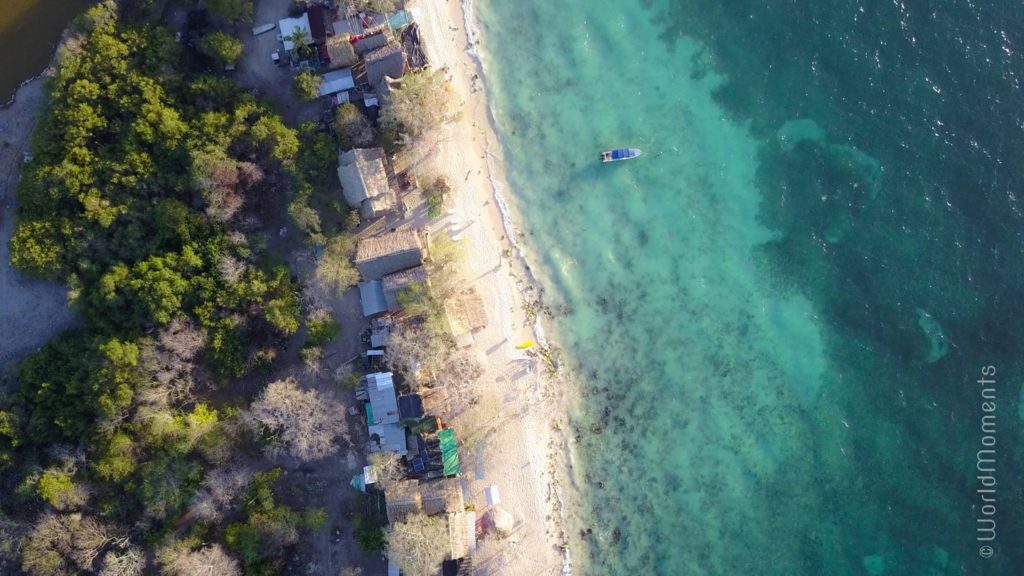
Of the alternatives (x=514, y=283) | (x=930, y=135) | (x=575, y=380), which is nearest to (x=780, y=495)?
(x=575, y=380)

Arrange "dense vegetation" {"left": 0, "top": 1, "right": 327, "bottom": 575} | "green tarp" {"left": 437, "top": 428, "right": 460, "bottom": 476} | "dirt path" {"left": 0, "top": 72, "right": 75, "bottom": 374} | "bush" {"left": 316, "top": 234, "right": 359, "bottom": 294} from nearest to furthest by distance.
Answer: "dense vegetation" {"left": 0, "top": 1, "right": 327, "bottom": 575} < "bush" {"left": 316, "top": 234, "right": 359, "bottom": 294} < "green tarp" {"left": 437, "top": 428, "right": 460, "bottom": 476} < "dirt path" {"left": 0, "top": 72, "right": 75, "bottom": 374}

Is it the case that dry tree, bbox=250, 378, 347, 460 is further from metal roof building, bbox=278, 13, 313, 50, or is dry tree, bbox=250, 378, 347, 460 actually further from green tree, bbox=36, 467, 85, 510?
metal roof building, bbox=278, 13, 313, 50

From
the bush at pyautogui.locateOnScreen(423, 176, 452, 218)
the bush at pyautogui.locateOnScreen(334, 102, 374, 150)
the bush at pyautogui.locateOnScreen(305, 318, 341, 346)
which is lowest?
the bush at pyautogui.locateOnScreen(305, 318, 341, 346)

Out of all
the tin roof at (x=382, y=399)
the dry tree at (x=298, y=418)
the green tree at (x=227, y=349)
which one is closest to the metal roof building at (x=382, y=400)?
the tin roof at (x=382, y=399)

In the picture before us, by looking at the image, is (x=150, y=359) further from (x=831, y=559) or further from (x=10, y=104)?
(x=831, y=559)

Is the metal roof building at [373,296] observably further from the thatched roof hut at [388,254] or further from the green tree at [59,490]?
the green tree at [59,490]

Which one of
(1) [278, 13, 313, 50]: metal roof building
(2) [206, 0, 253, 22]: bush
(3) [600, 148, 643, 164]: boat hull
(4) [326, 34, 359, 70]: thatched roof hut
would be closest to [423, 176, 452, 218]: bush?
(4) [326, 34, 359, 70]: thatched roof hut
